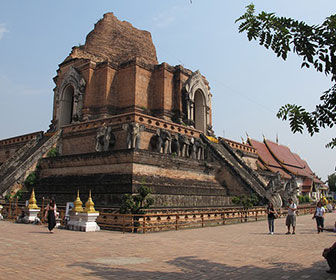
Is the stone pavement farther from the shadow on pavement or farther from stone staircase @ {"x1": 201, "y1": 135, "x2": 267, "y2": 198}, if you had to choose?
stone staircase @ {"x1": 201, "y1": 135, "x2": 267, "y2": 198}

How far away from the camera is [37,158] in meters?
20.8

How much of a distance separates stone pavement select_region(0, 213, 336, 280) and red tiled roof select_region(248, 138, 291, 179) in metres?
26.1

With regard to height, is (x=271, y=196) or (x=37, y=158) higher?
(x=37, y=158)

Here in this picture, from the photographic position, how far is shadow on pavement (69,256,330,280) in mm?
5219

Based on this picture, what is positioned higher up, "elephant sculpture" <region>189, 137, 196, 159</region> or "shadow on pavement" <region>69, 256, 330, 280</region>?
"elephant sculpture" <region>189, 137, 196, 159</region>

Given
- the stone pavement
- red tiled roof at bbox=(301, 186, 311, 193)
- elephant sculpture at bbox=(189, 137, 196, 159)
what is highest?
elephant sculpture at bbox=(189, 137, 196, 159)

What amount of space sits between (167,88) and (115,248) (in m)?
18.0

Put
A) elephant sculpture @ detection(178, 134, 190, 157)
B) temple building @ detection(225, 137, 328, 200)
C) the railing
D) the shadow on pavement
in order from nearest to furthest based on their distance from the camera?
the shadow on pavement, the railing, elephant sculpture @ detection(178, 134, 190, 157), temple building @ detection(225, 137, 328, 200)

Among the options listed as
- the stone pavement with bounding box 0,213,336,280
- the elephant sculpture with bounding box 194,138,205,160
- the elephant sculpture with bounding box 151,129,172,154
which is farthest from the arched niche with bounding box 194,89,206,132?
the stone pavement with bounding box 0,213,336,280

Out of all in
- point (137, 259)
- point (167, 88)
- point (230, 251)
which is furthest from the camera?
point (167, 88)

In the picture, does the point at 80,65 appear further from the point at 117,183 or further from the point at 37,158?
the point at 117,183

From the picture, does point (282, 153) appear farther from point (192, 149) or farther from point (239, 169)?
point (192, 149)

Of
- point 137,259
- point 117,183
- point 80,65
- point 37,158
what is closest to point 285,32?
point 137,259

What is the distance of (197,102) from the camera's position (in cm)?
2809
